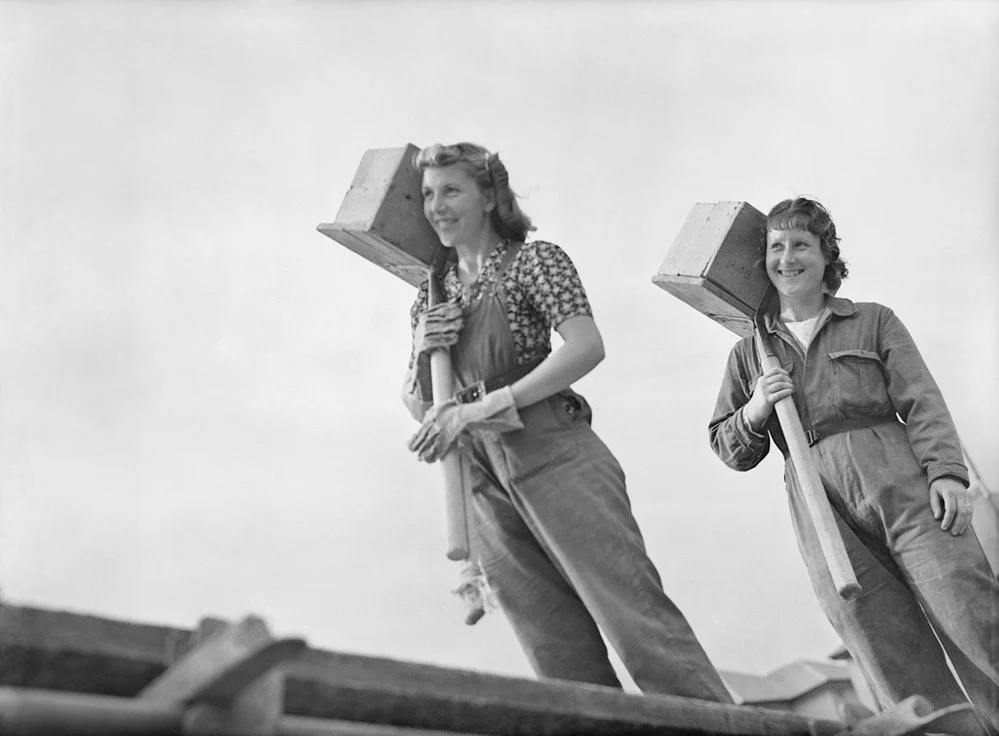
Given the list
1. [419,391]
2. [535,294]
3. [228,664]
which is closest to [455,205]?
[535,294]

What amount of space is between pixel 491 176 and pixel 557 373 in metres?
0.86

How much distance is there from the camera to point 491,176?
16.1 feet

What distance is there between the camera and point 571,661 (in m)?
4.39

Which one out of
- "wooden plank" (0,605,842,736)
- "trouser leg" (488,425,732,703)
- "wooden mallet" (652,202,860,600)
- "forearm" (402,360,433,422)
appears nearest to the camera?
"wooden plank" (0,605,842,736)

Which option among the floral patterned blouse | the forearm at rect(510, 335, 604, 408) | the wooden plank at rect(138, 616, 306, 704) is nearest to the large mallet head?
the floral patterned blouse

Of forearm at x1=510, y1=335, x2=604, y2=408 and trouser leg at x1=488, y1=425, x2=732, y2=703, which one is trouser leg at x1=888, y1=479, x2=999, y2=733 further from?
forearm at x1=510, y1=335, x2=604, y2=408

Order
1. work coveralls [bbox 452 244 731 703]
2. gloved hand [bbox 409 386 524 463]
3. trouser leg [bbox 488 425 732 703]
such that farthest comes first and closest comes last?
gloved hand [bbox 409 386 524 463] → work coveralls [bbox 452 244 731 703] → trouser leg [bbox 488 425 732 703]

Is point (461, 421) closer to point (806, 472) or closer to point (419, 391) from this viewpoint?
point (419, 391)

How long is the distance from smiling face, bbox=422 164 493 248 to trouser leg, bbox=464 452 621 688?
2.64 feet

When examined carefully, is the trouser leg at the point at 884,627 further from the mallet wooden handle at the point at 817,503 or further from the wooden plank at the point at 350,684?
the wooden plank at the point at 350,684

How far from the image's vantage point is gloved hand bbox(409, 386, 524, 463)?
172 inches

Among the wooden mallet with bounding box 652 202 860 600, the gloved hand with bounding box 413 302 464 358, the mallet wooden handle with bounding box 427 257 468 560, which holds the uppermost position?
the wooden mallet with bounding box 652 202 860 600

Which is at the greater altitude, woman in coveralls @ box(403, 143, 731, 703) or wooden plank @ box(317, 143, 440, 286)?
wooden plank @ box(317, 143, 440, 286)

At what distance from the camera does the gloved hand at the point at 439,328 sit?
459cm
